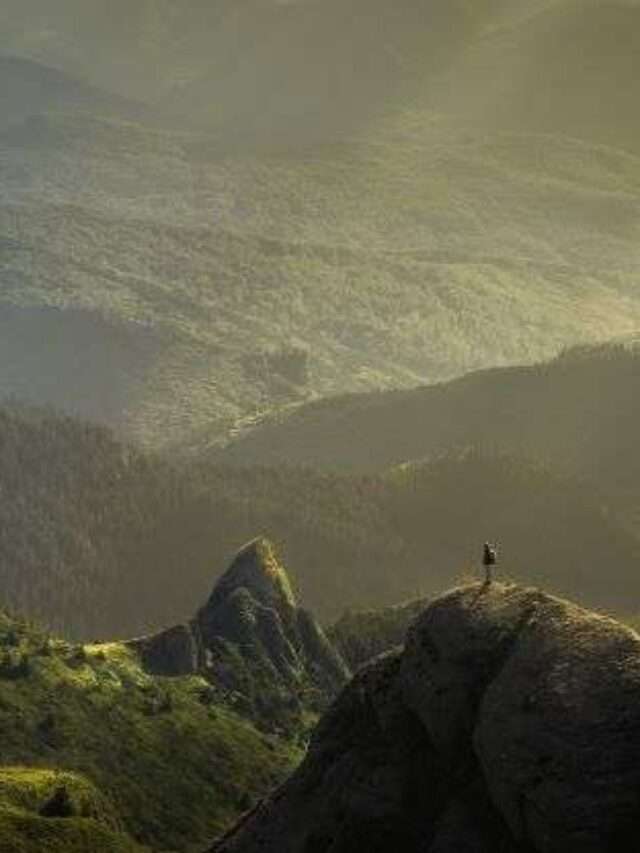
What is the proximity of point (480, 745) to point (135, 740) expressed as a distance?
95135mm

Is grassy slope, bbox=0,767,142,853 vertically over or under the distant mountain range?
over

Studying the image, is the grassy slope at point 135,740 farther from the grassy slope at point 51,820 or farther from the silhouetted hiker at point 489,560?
the silhouetted hiker at point 489,560

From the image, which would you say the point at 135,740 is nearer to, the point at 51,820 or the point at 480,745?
the point at 51,820

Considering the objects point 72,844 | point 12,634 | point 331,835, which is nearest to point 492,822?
point 331,835

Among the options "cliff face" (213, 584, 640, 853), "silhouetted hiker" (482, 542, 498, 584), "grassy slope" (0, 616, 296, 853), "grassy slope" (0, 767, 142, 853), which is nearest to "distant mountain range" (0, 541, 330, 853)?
"grassy slope" (0, 616, 296, 853)

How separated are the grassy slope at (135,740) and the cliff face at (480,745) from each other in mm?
56227

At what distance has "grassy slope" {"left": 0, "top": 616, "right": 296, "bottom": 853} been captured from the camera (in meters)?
122

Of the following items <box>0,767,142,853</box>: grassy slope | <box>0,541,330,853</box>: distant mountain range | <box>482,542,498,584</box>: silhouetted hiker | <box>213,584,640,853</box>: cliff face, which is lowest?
<box>0,541,330,853</box>: distant mountain range

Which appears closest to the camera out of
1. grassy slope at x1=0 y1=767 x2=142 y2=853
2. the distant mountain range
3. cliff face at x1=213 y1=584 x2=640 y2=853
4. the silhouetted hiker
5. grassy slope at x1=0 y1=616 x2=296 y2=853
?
cliff face at x1=213 y1=584 x2=640 y2=853

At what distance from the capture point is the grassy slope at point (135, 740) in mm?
121812

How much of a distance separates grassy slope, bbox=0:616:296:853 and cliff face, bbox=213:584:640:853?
5623 centimetres

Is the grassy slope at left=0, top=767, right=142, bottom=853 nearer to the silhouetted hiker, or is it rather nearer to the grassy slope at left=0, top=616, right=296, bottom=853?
the silhouetted hiker

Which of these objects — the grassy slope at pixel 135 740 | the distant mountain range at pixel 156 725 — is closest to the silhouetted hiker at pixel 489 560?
the distant mountain range at pixel 156 725

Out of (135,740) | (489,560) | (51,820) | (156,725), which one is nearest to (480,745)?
(489,560)
